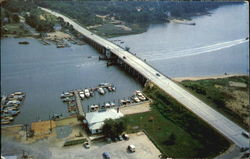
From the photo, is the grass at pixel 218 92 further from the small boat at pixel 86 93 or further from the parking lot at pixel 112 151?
the small boat at pixel 86 93

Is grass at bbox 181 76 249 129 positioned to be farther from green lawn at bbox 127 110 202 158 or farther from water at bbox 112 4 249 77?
green lawn at bbox 127 110 202 158

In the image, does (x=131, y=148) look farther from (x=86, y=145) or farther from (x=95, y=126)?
(x=95, y=126)

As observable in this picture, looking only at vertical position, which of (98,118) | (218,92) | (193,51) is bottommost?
(218,92)

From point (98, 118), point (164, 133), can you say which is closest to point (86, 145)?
point (98, 118)

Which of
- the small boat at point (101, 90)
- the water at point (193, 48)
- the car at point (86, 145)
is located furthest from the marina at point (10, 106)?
the water at point (193, 48)

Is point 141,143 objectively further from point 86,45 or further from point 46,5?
point 46,5

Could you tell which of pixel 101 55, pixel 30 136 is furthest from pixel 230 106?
pixel 101 55
